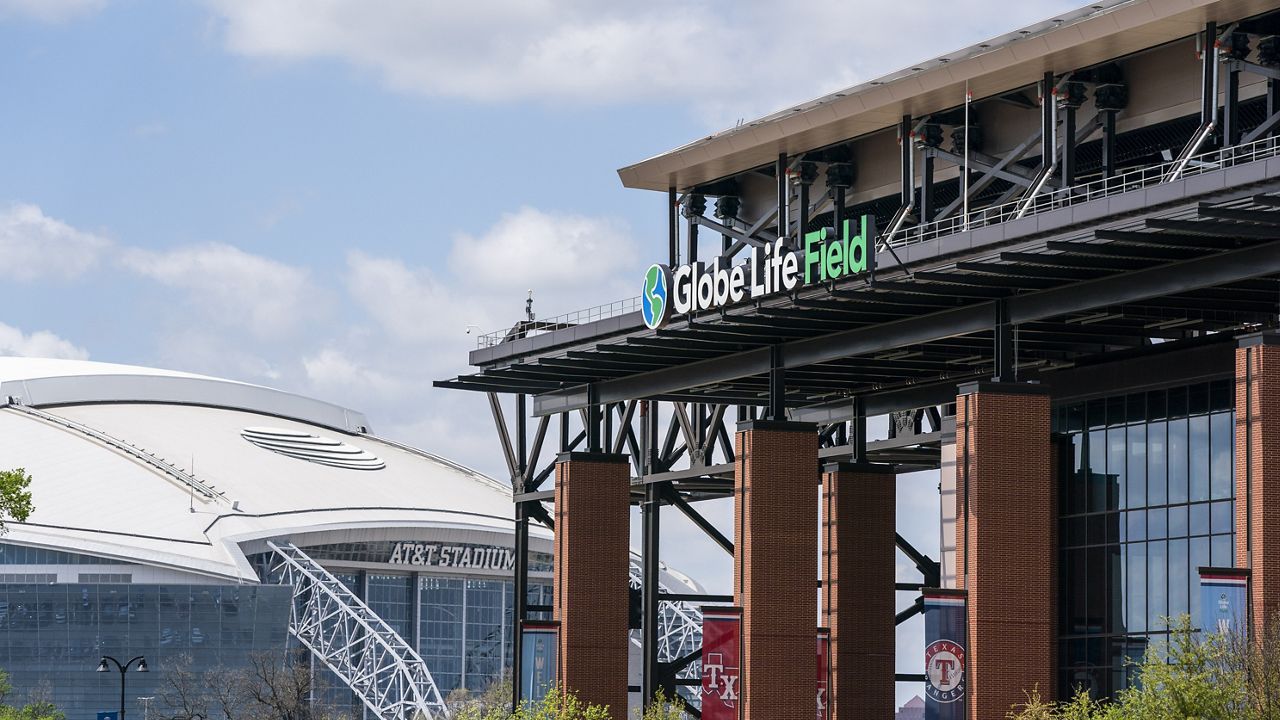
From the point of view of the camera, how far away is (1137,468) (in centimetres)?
6162

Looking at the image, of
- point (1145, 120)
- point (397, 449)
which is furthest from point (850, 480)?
point (397, 449)

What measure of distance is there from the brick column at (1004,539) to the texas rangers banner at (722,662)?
33.4ft

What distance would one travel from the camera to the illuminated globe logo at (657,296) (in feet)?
210

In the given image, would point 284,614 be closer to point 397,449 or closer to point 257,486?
point 257,486

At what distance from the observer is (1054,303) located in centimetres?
5491

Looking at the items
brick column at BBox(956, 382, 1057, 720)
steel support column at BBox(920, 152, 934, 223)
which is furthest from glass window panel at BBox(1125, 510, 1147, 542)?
steel support column at BBox(920, 152, 934, 223)

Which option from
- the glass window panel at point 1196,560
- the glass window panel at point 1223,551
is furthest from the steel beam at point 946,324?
the glass window panel at point 1196,560

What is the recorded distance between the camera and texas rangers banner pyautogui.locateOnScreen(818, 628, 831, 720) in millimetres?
70438

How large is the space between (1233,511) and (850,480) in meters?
15.9

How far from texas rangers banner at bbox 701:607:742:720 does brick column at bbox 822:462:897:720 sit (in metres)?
7.08

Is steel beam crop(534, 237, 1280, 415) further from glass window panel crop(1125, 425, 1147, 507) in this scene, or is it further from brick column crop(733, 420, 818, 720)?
glass window panel crop(1125, 425, 1147, 507)

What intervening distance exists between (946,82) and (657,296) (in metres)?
10.8

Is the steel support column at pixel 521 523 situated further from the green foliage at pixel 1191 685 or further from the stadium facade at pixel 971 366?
the green foliage at pixel 1191 685

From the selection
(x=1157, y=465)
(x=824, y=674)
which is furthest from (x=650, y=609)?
(x=1157, y=465)
